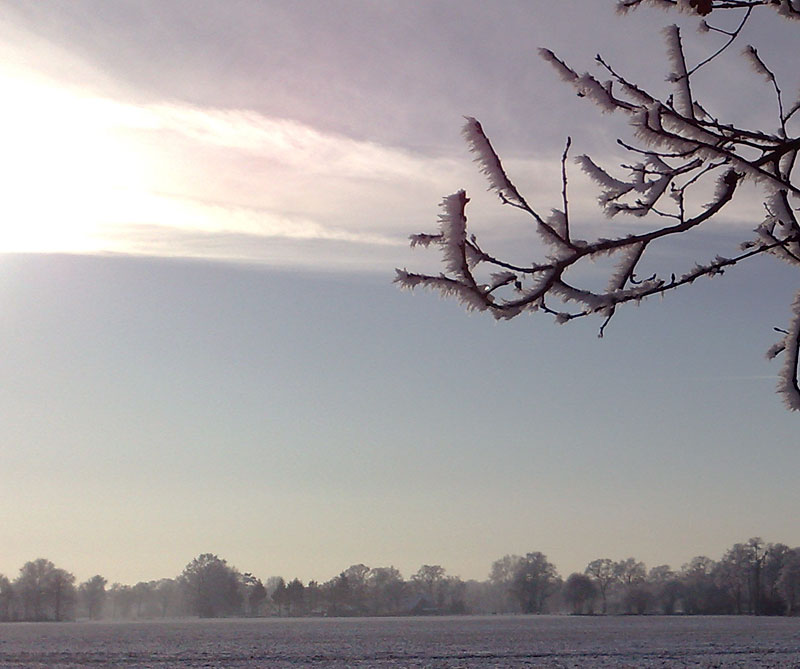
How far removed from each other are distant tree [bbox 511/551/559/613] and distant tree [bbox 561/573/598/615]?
5.98 metres

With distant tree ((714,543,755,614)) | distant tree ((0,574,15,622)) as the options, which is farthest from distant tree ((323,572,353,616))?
distant tree ((714,543,755,614))

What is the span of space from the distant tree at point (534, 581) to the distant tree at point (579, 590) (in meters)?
5.98

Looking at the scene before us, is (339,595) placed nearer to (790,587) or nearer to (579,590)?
(579,590)

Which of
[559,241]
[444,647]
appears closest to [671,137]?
[559,241]

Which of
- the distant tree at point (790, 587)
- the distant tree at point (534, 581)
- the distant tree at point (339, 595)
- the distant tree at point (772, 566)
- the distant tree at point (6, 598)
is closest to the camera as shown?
the distant tree at point (790, 587)

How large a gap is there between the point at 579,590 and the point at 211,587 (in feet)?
213

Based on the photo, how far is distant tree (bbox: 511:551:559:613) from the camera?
170000 mm

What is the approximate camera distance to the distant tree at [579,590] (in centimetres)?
16100

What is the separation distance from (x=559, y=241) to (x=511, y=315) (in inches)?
14.9

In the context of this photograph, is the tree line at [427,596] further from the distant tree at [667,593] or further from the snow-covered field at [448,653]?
the snow-covered field at [448,653]

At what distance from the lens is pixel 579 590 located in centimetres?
16038

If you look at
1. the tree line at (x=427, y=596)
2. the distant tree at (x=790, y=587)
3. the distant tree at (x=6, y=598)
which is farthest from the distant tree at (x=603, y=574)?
the distant tree at (x=6, y=598)

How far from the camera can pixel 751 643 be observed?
4944 cm

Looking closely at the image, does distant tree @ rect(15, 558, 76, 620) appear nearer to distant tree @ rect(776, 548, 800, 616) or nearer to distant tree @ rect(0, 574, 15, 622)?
distant tree @ rect(0, 574, 15, 622)
